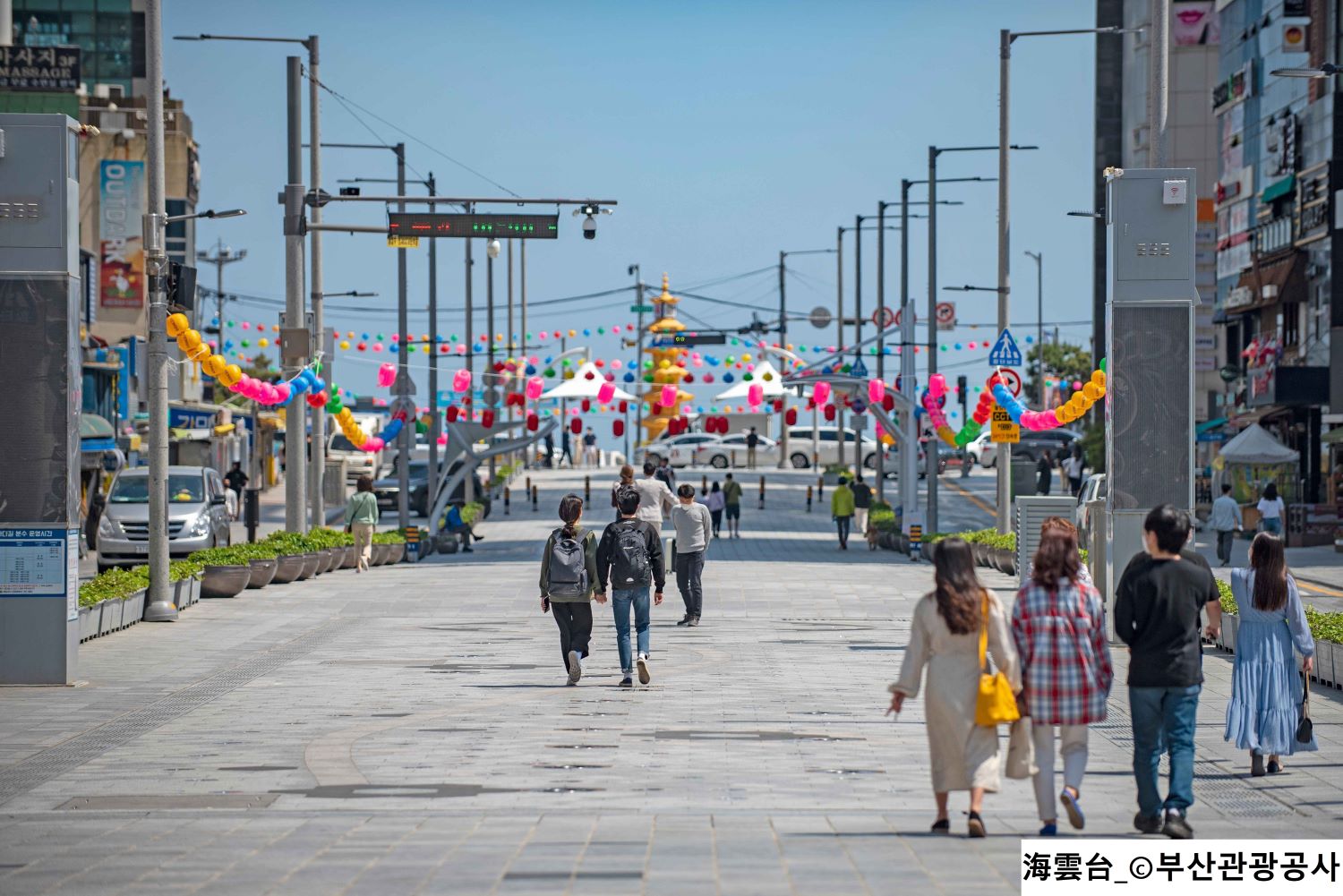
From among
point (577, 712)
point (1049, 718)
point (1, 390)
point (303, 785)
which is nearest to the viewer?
point (1049, 718)

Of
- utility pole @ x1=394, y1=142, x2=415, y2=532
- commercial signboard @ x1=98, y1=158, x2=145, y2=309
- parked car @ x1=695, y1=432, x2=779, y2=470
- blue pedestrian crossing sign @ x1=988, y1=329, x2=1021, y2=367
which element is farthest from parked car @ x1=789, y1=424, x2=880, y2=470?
blue pedestrian crossing sign @ x1=988, y1=329, x2=1021, y2=367

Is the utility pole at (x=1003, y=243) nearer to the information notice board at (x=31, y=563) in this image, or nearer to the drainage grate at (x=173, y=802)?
the information notice board at (x=31, y=563)

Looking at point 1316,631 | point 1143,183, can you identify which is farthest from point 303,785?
point 1143,183

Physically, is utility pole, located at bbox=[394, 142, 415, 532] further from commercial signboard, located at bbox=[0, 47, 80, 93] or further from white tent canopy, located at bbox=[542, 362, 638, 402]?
commercial signboard, located at bbox=[0, 47, 80, 93]

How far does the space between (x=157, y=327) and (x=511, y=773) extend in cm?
1346

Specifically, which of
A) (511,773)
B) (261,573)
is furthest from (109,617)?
(511,773)

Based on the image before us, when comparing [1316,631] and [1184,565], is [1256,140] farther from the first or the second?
[1184,565]

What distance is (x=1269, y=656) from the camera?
12.4m

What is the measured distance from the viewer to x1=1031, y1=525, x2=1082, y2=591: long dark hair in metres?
10.1

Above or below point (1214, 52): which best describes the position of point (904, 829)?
below

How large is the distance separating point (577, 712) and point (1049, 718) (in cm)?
611

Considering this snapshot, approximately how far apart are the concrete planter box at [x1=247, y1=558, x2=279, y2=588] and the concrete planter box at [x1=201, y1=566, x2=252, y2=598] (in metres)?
0.97

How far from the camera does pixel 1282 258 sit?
5425cm

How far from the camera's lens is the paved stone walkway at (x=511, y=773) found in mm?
9195
